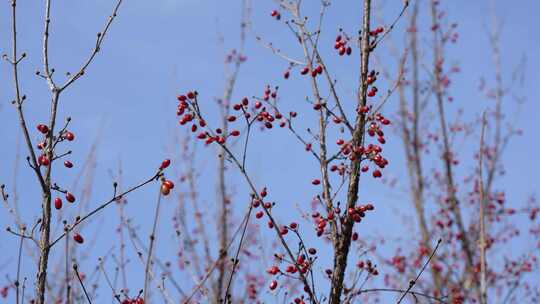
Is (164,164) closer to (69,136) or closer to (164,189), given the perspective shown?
(164,189)

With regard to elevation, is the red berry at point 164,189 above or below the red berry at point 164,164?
below

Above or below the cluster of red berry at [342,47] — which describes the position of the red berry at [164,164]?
below

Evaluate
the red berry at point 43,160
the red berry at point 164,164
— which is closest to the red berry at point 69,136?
the red berry at point 43,160

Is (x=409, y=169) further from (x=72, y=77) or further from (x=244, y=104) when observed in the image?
(x=72, y=77)

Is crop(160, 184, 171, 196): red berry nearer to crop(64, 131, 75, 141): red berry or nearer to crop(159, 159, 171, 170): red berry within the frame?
crop(159, 159, 171, 170): red berry

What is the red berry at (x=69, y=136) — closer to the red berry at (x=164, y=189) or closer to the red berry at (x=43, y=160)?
the red berry at (x=43, y=160)

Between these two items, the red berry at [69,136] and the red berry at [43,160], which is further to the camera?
the red berry at [69,136]

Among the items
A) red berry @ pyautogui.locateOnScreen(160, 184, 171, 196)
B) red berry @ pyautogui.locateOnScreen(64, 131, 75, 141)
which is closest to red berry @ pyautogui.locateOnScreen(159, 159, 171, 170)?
red berry @ pyautogui.locateOnScreen(160, 184, 171, 196)

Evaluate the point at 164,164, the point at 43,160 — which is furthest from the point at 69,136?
the point at 164,164

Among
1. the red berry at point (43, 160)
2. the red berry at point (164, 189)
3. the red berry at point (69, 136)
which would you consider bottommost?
the red berry at point (43, 160)

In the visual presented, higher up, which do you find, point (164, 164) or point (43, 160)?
point (164, 164)

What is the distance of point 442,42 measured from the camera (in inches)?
362

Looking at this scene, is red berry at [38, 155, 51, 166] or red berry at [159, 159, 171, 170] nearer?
red berry at [38, 155, 51, 166]

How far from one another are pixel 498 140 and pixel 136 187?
7.01m
